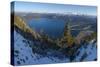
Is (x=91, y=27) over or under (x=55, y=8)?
under

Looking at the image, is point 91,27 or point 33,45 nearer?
point 33,45

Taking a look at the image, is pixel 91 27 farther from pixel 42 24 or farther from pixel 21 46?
pixel 21 46

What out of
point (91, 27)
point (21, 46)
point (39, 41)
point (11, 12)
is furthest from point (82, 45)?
point (11, 12)

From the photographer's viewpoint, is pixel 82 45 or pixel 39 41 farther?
pixel 82 45

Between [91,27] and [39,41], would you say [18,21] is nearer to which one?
[39,41]

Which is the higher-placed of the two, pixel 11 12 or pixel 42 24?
pixel 11 12
